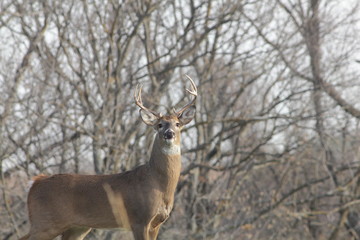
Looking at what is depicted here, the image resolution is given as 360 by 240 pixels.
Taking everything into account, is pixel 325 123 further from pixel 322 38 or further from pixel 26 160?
pixel 26 160

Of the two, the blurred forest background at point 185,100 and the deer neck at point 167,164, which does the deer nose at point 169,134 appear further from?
the blurred forest background at point 185,100

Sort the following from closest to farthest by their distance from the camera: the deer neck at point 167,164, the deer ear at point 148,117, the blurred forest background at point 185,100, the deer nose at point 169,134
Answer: the deer nose at point 169,134, the deer neck at point 167,164, the deer ear at point 148,117, the blurred forest background at point 185,100

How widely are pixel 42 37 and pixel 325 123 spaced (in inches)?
271

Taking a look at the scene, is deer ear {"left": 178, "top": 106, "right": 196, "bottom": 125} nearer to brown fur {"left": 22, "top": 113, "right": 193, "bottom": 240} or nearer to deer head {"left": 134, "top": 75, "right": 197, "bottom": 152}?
deer head {"left": 134, "top": 75, "right": 197, "bottom": 152}

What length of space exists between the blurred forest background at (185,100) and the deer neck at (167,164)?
5.56 m

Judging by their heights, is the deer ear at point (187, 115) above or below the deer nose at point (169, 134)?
above

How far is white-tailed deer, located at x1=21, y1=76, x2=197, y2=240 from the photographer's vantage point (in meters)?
6.98

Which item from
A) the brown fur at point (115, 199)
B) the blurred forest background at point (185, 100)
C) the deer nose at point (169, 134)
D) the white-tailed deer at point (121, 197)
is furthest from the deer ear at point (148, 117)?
the blurred forest background at point (185, 100)

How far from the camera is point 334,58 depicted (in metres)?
15.9

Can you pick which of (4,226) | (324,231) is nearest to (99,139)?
(4,226)

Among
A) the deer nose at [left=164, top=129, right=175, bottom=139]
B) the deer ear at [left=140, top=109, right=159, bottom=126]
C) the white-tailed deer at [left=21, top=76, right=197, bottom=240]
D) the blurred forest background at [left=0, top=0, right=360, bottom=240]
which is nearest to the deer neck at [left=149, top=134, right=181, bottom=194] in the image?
the white-tailed deer at [left=21, top=76, right=197, bottom=240]

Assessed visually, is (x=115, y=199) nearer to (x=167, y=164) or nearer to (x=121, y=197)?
(x=121, y=197)

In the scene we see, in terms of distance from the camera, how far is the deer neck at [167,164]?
7.04 m

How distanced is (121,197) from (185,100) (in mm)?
8123
